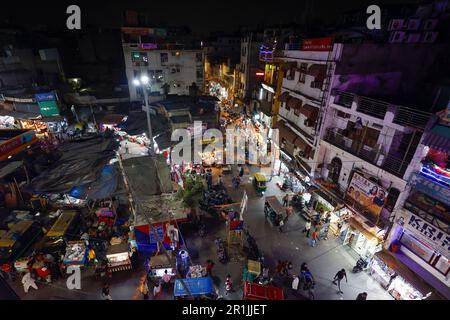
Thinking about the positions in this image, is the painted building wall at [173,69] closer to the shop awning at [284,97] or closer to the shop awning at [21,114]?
the shop awning at [21,114]

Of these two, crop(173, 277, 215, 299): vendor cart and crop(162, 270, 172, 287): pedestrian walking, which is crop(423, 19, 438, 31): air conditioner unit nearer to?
crop(173, 277, 215, 299): vendor cart

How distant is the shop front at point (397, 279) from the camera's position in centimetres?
1236

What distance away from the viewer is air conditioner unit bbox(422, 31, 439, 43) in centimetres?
1698

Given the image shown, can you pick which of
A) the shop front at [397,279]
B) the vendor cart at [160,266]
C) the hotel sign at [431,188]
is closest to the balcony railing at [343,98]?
the hotel sign at [431,188]

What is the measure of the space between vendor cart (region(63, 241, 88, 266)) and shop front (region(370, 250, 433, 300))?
61.2 feet

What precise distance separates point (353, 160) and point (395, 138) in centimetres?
293

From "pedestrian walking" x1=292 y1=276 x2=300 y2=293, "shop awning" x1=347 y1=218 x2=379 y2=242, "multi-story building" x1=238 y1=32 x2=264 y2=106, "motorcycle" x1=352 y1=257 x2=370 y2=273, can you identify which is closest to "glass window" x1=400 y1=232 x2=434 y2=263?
"shop awning" x1=347 y1=218 x2=379 y2=242

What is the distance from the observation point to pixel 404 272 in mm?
13102

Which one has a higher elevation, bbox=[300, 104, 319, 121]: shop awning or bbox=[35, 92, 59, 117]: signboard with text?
bbox=[300, 104, 319, 121]: shop awning

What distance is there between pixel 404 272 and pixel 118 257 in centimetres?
1718

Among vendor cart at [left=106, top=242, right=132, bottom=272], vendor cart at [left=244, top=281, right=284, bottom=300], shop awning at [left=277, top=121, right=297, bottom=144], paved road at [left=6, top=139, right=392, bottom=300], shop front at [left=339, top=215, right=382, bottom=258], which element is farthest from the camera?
shop awning at [left=277, top=121, right=297, bottom=144]

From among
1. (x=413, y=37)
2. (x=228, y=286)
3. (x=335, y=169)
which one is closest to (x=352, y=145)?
(x=335, y=169)

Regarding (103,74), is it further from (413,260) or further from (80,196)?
(413,260)

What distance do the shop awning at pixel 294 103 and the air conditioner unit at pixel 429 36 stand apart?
32.0ft
